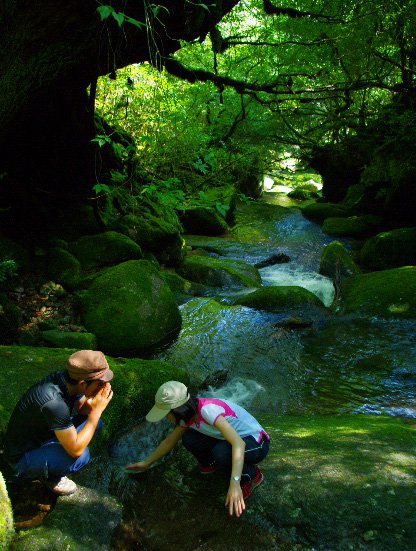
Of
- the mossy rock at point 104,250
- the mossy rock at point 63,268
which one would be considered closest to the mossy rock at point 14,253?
the mossy rock at point 63,268

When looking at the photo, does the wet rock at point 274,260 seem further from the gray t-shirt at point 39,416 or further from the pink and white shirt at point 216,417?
the gray t-shirt at point 39,416

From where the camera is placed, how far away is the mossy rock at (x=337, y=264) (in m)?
9.95

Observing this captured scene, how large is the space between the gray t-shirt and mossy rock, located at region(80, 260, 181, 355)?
3.22 meters

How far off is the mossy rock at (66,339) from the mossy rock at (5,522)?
2976 millimetres

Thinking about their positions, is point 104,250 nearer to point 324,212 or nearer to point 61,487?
point 61,487

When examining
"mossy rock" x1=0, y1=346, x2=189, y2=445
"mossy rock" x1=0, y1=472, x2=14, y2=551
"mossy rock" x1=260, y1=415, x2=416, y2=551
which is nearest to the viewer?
"mossy rock" x1=0, y1=472, x2=14, y2=551

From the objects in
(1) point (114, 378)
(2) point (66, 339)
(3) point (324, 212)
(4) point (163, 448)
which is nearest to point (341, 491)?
(4) point (163, 448)

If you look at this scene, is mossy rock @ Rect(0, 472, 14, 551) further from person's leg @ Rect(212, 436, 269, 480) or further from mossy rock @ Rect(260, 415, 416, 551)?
mossy rock @ Rect(260, 415, 416, 551)

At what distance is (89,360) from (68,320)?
3745 mm

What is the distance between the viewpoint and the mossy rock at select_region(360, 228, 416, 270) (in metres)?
10.7

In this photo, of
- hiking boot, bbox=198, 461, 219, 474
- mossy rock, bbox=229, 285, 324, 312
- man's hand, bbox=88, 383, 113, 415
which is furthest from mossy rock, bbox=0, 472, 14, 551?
mossy rock, bbox=229, 285, 324, 312

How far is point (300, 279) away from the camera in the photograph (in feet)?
34.5

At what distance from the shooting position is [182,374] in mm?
4504

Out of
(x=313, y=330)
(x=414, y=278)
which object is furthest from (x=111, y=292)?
(x=414, y=278)
